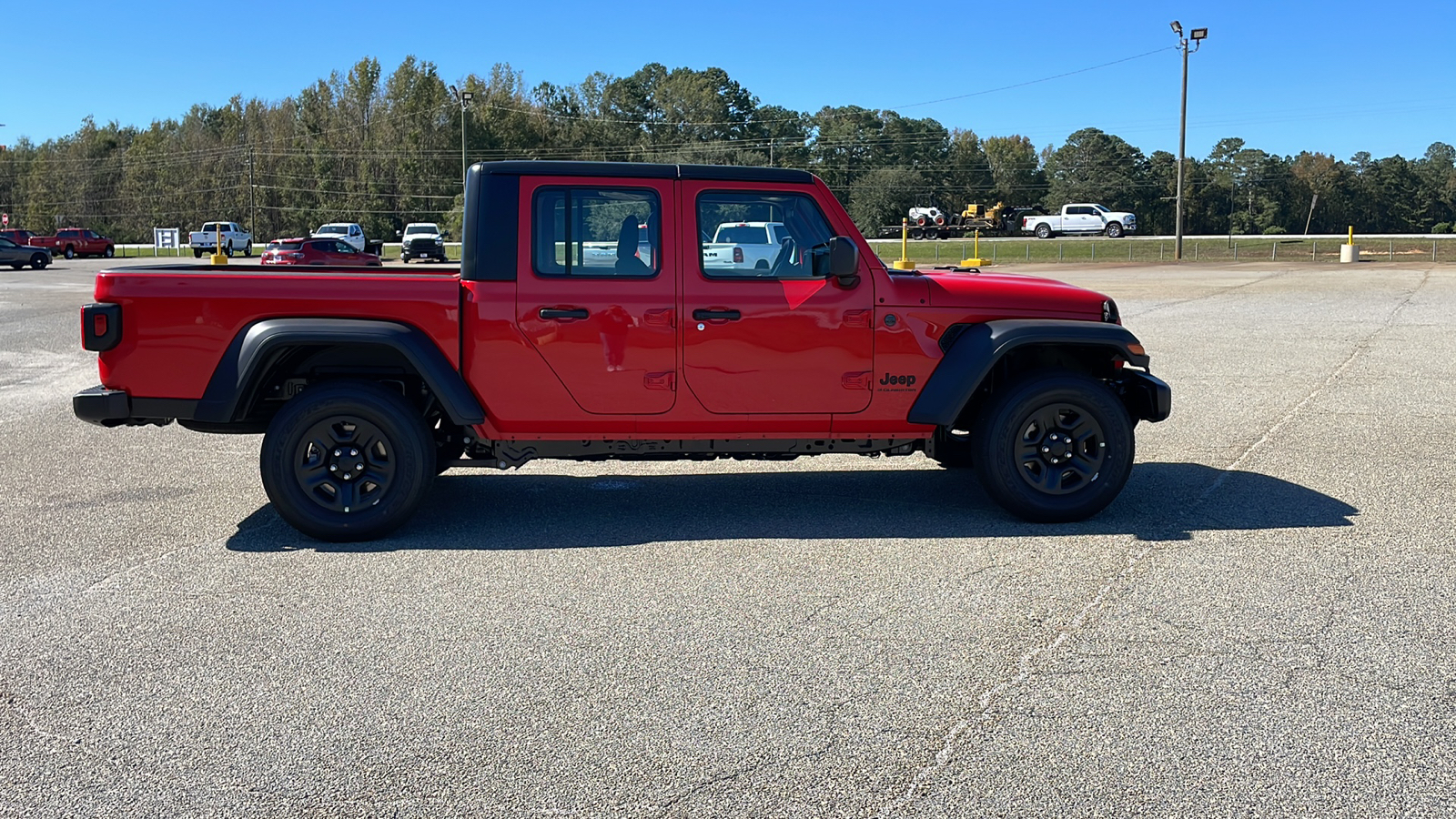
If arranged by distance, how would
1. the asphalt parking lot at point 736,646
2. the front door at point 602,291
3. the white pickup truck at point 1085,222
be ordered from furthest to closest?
the white pickup truck at point 1085,222 < the front door at point 602,291 < the asphalt parking lot at point 736,646

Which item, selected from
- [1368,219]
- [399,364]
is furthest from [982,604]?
[1368,219]

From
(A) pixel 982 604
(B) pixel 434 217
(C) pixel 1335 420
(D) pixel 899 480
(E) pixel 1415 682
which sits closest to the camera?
(E) pixel 1415 682

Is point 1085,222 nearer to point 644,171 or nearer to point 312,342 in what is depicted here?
point 644,171

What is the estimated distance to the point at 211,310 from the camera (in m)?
6.19

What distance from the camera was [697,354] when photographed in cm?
637

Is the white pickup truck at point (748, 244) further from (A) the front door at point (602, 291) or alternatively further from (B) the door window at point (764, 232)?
(A) the front door at point (602, 291)

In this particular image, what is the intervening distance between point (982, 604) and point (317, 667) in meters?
2.66

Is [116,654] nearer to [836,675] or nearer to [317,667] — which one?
[317,667]

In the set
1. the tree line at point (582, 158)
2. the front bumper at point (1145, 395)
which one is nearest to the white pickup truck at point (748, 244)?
the front bumper at point (1145, 395)

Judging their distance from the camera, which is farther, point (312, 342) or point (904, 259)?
point (904, 259)

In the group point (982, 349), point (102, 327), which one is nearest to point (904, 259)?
point (982, 349)

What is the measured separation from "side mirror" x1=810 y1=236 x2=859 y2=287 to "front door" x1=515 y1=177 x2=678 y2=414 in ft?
2.49

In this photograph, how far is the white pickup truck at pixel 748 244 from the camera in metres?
6.43

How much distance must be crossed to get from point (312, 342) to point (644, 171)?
6.15 ft
